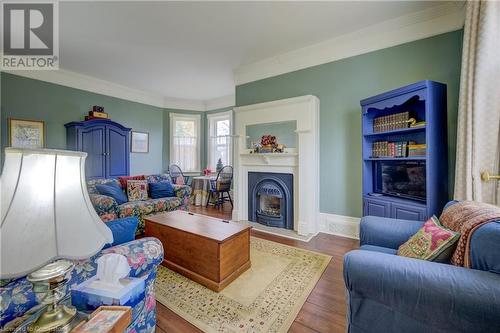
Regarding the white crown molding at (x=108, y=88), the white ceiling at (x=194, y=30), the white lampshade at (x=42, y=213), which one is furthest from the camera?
the white crown molding at (x=108, y=88)

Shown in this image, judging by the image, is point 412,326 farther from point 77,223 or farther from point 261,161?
point 261,161

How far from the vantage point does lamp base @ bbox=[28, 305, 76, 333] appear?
717 mm

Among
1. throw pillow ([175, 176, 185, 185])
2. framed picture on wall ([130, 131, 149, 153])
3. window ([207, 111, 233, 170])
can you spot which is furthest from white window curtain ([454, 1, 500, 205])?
framed picture on wall ([130, 131, 149, 153])

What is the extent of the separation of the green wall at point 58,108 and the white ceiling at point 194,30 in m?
0.56

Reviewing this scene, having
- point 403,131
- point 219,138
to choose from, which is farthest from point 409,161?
point 219,138

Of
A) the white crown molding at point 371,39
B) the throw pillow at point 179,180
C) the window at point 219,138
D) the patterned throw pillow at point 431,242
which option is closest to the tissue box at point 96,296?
the patterned throw pillow at point 431,242

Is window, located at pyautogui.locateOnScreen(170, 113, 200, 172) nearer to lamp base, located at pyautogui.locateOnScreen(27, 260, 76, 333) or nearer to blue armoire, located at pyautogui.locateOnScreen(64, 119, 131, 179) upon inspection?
blue armoire, located at pyautogui.locateOnScreen(64, 119, 131, 179)

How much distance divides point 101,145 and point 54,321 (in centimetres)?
434

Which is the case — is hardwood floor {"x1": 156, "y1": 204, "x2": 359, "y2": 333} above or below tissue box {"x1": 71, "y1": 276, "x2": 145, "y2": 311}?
below

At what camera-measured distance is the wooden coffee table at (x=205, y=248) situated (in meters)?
1.89

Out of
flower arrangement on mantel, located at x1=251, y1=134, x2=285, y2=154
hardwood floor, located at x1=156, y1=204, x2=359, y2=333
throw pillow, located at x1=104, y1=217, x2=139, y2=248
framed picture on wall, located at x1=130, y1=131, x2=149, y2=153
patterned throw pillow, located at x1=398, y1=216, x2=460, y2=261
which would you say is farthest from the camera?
framed picture on wall, located at x1=130, y1=131, x2=149, y2=153

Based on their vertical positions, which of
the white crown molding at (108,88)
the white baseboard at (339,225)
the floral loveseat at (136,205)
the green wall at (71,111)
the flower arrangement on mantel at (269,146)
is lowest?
the white baseboard at (339,225)

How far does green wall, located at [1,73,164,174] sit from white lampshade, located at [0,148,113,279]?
4490 mm

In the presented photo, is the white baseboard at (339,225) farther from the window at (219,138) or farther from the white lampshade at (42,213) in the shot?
the window at (219,138)
